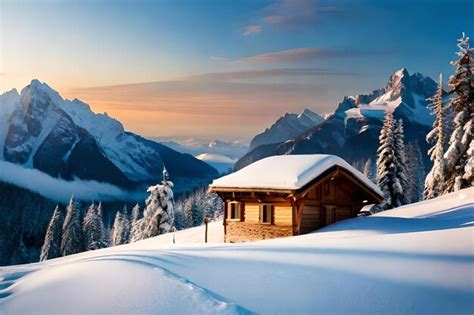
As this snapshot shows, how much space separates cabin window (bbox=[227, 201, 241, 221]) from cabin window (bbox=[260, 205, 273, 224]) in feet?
5.68

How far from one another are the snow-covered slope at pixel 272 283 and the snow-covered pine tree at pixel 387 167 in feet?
98.1

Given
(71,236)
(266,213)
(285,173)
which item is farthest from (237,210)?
(71,236)

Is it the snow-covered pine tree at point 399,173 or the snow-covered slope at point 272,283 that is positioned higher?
the snow-covered pine tree at point 399,173

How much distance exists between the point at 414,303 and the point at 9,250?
102564 mm

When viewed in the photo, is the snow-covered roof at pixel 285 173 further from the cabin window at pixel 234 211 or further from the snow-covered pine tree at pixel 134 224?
the snow-covered pine tree at pixel 134 224

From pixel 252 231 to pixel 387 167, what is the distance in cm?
2049

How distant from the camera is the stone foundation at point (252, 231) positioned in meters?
23.1

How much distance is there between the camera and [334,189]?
2503cm

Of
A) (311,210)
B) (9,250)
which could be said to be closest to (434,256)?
(311,210)

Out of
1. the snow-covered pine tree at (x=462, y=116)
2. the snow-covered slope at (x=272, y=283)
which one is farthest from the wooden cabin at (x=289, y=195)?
the snow-covered slope at (x=272, y=283)

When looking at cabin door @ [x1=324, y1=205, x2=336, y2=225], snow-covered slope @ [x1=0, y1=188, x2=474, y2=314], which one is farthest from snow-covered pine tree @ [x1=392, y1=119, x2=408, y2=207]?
snow-covered slope @ [x1=0, y1=188, x2=474, y2=314]

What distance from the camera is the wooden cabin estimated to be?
22.5 m

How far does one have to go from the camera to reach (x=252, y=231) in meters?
24.2

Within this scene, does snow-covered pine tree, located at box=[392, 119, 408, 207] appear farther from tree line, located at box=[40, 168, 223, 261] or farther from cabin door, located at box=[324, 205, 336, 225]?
tree line, located at box=[40, 168, 223, 261]
